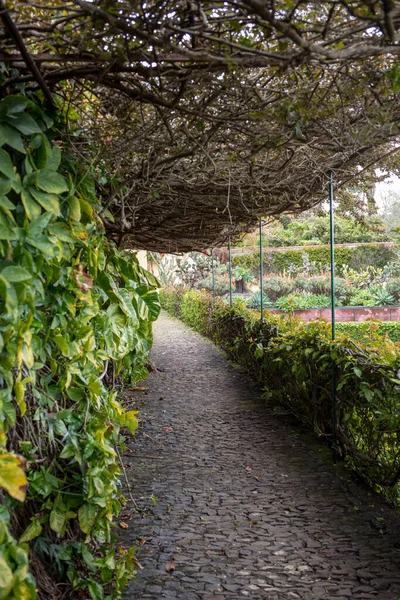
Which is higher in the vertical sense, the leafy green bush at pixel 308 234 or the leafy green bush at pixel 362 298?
the leafy green bush at pixel 308 234

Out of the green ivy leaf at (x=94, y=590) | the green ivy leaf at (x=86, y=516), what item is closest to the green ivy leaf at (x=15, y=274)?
the green ivy leaf at (x=86, y=516)

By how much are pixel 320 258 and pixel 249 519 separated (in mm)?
18059

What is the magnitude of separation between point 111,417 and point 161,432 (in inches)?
113

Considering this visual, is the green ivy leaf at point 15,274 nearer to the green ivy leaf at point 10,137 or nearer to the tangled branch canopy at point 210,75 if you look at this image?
the green ivy leaf at point 10,137

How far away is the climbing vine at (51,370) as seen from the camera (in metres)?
1.98

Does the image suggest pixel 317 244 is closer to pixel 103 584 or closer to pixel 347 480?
pixel 347 480

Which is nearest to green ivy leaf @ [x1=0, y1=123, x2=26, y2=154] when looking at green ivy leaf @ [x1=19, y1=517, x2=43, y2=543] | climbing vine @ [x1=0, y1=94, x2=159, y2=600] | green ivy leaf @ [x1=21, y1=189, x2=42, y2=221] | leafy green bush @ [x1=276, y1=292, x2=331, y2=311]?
climbing vine @ [x1=0, y1=94, x2=159, y2=600]

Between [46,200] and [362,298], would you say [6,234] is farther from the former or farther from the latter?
[362,298]

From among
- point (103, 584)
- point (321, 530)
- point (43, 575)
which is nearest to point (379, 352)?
point (321, 530)

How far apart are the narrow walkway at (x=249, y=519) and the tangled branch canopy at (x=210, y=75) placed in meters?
2.05

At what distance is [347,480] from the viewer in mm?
4395

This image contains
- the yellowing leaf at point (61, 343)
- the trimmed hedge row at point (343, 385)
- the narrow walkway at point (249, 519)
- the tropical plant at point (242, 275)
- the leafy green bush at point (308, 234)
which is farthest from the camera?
the leafy green bush at point (308, 234)

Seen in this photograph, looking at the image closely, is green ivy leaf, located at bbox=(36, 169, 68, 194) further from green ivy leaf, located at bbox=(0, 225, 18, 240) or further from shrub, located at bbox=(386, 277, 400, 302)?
shrub, located at bbox=(386, 277, 400, 302)

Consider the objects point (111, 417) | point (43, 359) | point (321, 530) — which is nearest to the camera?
point (43, 359)
